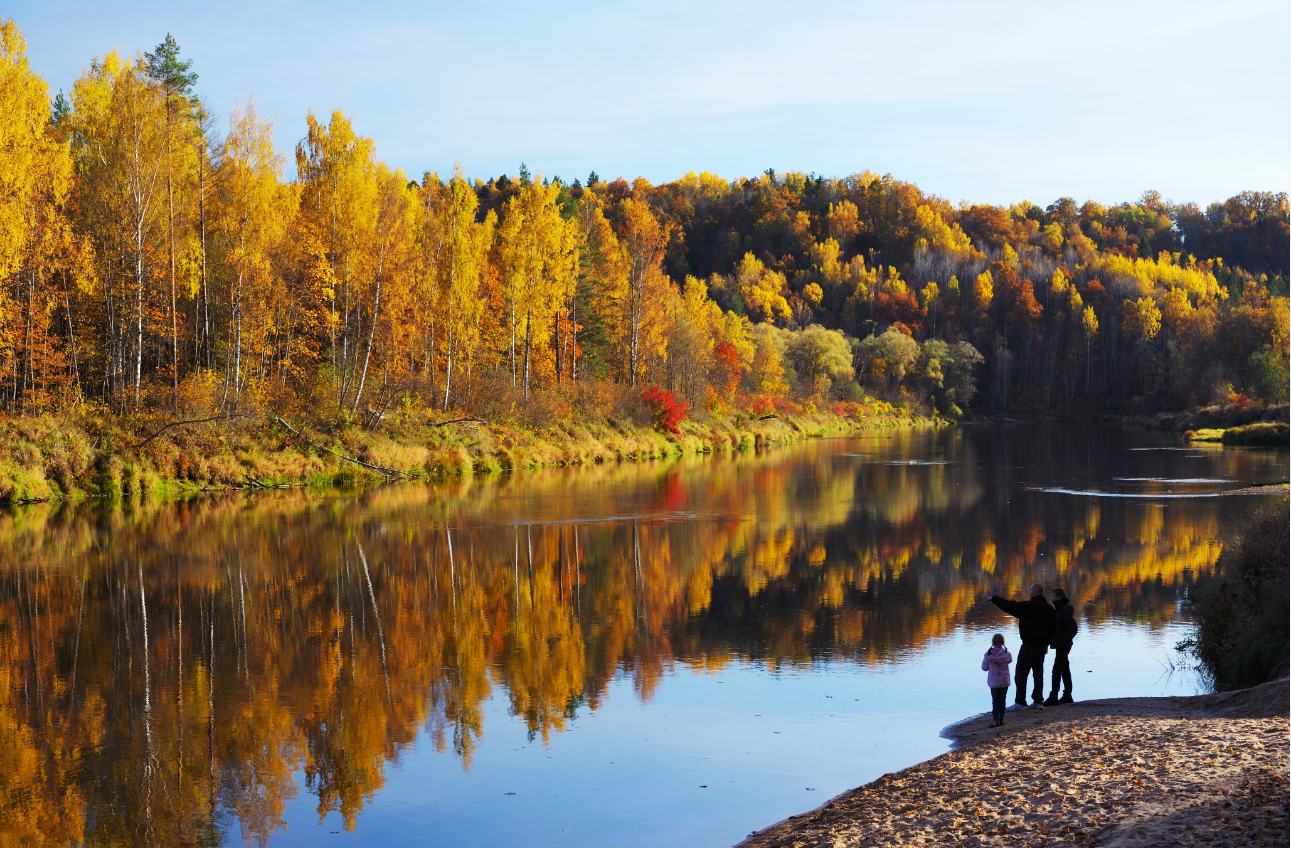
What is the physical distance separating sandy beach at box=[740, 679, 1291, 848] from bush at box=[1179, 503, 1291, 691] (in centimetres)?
229

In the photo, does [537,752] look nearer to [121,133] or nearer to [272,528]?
[272,528]

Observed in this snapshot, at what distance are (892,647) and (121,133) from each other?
27.6 m

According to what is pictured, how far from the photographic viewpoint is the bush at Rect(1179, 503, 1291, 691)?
1124cm

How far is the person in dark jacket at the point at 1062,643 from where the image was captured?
10.4m

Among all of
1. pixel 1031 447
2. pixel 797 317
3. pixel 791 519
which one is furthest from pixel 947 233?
pixel 791 519

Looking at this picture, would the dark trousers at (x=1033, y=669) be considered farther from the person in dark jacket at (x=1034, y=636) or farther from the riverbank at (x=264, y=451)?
the riverbank at (x=264, y=451)

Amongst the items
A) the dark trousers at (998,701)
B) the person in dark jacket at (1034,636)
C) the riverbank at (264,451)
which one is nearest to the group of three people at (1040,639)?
the person in dark jacket at (1034,636)

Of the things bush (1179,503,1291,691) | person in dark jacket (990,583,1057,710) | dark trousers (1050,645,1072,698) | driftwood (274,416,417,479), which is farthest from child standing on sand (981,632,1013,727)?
driftwood (274,416,417,479)

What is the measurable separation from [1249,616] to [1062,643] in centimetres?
331

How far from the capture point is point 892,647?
13430 mm

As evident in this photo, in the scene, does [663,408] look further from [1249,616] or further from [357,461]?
[1249,616]

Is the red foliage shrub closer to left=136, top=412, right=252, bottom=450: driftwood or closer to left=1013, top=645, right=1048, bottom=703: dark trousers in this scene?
left=136, top=412, right=252, bottom=450: driftwood

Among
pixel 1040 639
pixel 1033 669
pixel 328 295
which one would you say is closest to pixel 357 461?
pixel 328 295

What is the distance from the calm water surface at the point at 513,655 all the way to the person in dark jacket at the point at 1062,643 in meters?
1.05
